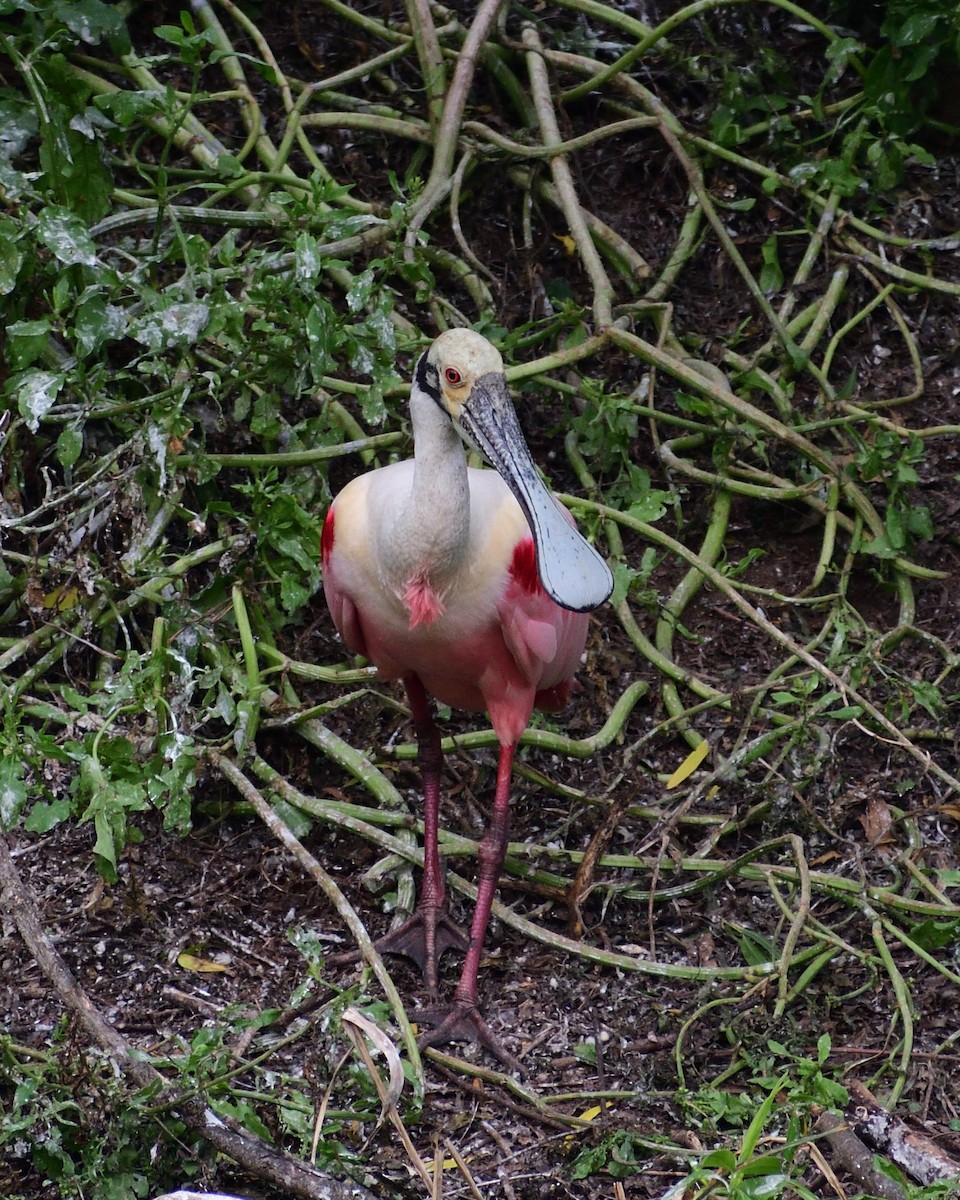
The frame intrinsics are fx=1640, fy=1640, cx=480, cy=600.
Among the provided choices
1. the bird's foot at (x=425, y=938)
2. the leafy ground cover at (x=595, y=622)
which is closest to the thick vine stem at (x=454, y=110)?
the leafy ground cover at (x=595, y=622)

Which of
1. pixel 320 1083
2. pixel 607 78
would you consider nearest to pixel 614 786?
pixel 320 1083

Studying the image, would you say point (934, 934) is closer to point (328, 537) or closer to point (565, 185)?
point (328, 537)

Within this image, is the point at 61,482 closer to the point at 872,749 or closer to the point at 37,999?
the point at 37,999

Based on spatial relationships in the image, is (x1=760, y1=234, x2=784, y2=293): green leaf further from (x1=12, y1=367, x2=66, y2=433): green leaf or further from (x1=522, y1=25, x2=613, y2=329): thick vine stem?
(x1=12, y1=367, x2=66, y2=433): green leaf

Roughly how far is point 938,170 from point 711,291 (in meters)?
1.02

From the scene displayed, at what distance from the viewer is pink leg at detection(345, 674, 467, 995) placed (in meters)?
3.86

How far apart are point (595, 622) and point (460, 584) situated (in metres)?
1.16

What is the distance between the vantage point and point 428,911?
3.92m

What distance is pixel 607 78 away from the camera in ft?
17.7

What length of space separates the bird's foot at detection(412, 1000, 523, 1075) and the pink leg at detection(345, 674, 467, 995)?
0.11 meters

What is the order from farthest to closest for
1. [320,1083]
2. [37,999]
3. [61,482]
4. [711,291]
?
[711,291] → [61,482] → [37,999] → [320,1083]

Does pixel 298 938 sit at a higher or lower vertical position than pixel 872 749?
higher

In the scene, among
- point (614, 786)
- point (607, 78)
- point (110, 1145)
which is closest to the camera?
point (110, 1145)

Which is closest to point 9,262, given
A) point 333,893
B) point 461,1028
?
point 333,893
